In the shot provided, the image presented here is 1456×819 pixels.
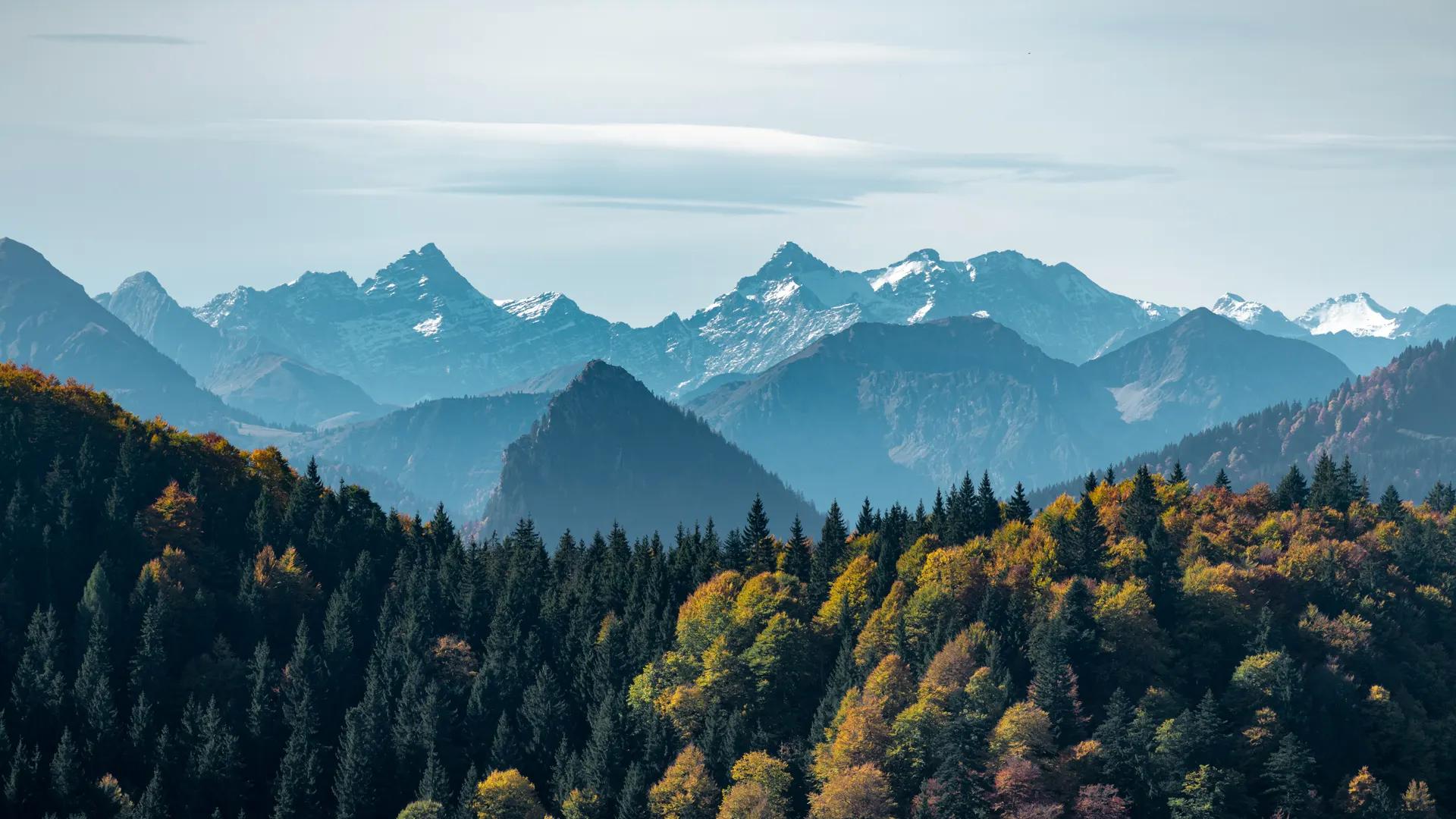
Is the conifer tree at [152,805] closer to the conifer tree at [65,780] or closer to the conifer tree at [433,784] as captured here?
the conifer tree at [65,780]

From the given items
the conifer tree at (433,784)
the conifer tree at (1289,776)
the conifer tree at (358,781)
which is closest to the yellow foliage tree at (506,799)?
the conifer tree at (433,784)

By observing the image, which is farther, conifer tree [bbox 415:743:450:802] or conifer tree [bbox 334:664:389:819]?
conifer tree [bbox 334:664:389:819]

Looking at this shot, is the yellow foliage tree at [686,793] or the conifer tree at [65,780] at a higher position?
the conifer tree at [65,780]

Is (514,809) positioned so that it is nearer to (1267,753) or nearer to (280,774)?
(280,774)

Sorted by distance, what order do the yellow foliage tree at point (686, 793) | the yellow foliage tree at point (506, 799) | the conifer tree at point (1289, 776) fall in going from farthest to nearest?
the yellow foliage tree at point (506, 799), the yellow foliage tree at point (686, 793), the conifer tree at point (1289, 776)

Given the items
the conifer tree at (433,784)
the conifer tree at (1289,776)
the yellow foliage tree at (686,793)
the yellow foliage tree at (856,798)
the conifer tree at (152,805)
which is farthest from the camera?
the conifer tree at (433,784)

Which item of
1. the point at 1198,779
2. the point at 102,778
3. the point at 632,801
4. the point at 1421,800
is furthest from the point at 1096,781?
the point at 102,778

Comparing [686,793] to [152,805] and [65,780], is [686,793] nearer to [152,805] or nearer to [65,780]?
[152,805]

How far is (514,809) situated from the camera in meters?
191

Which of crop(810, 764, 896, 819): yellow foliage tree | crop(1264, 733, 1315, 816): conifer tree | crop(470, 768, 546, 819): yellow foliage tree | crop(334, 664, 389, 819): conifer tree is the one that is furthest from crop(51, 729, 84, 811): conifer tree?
crop(1264, 733, 1315, 816): conifer tree

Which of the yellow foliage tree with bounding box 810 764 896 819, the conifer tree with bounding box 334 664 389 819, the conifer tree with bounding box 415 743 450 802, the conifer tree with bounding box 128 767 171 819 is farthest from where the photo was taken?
the conifer tree with bounding box 334 664 389 819

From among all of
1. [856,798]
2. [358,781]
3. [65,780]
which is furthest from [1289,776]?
[65,780]

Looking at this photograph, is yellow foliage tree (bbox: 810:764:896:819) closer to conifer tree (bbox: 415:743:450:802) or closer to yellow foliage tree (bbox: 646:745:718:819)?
yellow foliage tree (bbox: 646:745:718:819)

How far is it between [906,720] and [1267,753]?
133ft
